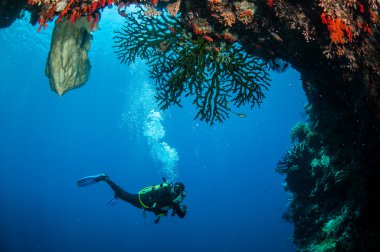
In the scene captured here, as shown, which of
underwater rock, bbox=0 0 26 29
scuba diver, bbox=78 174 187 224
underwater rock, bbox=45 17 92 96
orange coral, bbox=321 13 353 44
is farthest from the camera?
scuba diver, bbox=78 174 187 224

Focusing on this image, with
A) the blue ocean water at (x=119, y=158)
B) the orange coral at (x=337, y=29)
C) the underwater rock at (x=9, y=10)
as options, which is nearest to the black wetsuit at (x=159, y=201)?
the orange coral at (x=337, y=29)

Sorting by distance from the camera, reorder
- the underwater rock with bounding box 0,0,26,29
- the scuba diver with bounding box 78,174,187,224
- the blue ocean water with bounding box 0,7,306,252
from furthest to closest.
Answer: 1. the blue ocean water with bounding box 0,7,306,252
2. the scuba diver with bounding box 78,174,187,224
3. the underwater rock with bounding box 0,0,26,29

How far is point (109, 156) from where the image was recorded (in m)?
83.6

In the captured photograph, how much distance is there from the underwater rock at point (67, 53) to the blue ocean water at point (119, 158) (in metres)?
30.8

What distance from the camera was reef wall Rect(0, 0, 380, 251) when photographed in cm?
314

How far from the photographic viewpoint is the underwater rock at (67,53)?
4.12m

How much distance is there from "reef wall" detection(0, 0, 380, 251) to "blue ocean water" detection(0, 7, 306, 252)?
31572 millimetres

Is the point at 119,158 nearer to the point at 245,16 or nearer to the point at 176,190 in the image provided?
the point at 176,190

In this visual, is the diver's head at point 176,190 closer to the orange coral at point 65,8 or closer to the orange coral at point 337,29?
the orange coral at point 65,8

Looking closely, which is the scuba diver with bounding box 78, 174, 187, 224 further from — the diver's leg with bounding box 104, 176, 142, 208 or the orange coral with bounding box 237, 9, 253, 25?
the orange coral with bounding box 237, 9, 253, 25

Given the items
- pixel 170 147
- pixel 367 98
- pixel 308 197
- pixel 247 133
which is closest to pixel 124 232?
pixel 170 147

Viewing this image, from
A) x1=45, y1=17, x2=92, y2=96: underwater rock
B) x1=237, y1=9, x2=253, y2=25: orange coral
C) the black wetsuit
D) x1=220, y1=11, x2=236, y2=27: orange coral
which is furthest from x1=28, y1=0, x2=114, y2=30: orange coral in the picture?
the black wetsuit

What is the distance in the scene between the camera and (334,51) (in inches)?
134

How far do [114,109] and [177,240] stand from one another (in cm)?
3718
